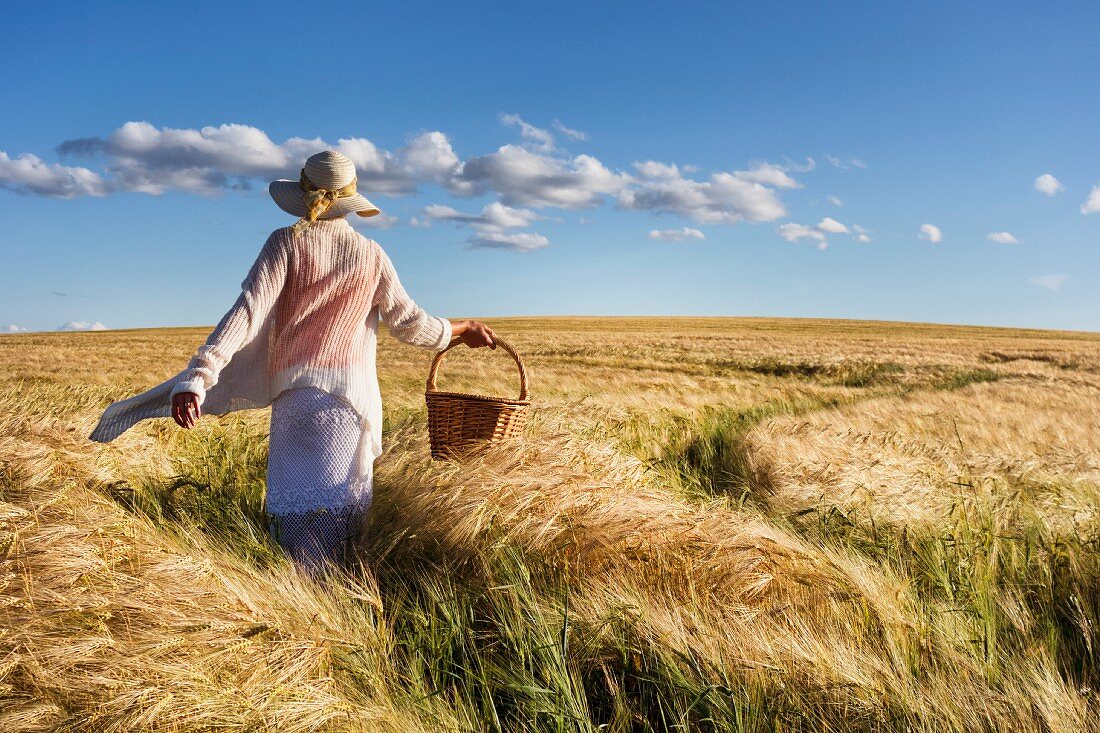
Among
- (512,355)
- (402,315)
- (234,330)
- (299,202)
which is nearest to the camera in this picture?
(234,330)

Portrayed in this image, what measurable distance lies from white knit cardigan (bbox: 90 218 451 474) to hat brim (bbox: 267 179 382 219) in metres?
0.06

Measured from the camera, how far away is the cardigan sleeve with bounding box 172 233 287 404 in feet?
9.32

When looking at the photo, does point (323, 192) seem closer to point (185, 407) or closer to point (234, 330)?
point (234, 330)

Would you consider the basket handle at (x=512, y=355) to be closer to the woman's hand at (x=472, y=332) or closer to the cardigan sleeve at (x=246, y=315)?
the woman's hand at (x=472, y=332)

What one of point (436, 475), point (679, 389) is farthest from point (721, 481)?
point (679, 389)

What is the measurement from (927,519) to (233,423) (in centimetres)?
486

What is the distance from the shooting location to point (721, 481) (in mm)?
5359

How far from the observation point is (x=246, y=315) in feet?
9.72

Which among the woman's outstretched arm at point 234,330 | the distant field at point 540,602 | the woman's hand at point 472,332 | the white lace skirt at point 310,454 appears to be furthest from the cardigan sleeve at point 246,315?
the woman's hand at point 472,332

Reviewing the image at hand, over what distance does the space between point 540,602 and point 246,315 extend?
1.62m

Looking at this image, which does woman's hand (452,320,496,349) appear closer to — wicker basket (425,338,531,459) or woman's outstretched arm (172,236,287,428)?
wicker basket (425,338,531,459)

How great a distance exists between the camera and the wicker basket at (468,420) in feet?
11.3

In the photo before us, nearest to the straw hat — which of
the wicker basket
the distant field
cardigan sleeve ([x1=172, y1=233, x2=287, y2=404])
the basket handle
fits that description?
cardigan sleeve ([x1=172, y1=233, x2=287, y2=404])

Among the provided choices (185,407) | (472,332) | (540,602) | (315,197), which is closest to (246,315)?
(185,407)
